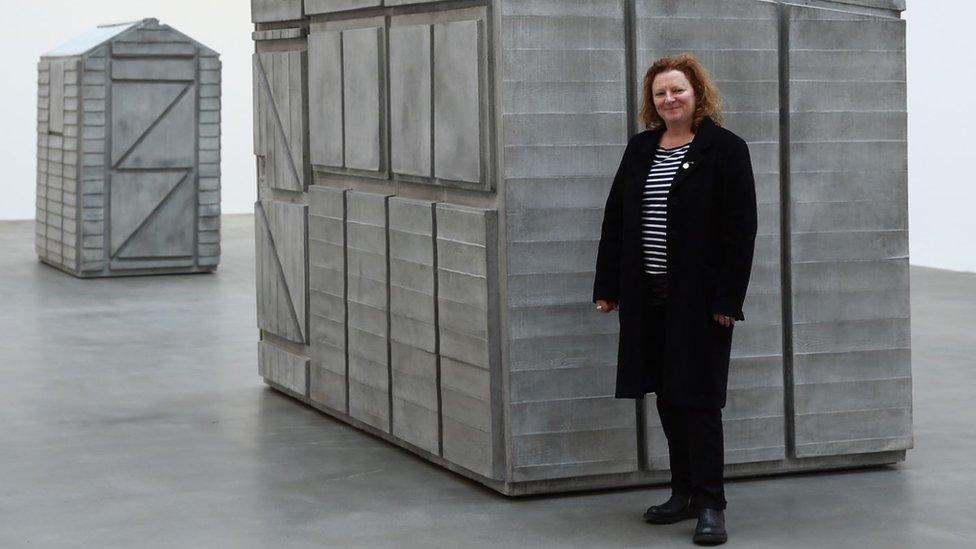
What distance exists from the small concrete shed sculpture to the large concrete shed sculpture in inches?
297

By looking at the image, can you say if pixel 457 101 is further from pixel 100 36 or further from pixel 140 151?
pixel 100 36

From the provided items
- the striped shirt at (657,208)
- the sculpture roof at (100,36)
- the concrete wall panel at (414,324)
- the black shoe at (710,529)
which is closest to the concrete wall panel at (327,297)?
the concrete wall panel at (414,324)

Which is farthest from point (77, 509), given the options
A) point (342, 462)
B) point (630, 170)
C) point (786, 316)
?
point (786, 316)

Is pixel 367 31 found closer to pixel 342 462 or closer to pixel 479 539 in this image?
pixel 342 462

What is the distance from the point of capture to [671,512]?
19.1 ft

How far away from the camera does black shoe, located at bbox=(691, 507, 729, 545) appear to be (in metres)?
5.54

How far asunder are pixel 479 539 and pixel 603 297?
3.18ft

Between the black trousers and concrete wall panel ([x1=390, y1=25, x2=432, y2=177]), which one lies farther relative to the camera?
concrete wall panel ([x1=390, y1=25, x2=432, y2=177])

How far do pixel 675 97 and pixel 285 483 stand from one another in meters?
2.32

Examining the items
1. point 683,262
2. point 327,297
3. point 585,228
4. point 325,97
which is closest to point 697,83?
point 683,262

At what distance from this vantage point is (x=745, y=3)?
6336 mm

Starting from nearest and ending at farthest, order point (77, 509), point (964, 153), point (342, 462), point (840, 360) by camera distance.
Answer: point (77, 509) < point (840, 360) < point (342, 462) < point (964, 153)

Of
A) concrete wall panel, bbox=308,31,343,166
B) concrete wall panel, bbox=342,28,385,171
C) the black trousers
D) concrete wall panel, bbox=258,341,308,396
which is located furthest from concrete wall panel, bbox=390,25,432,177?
concrete wall panel, bbox=258,341,308,396

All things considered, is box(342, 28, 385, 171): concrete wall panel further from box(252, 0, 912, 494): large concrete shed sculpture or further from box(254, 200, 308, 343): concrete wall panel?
box(254, 200, 308, 343): concrete wall panel
